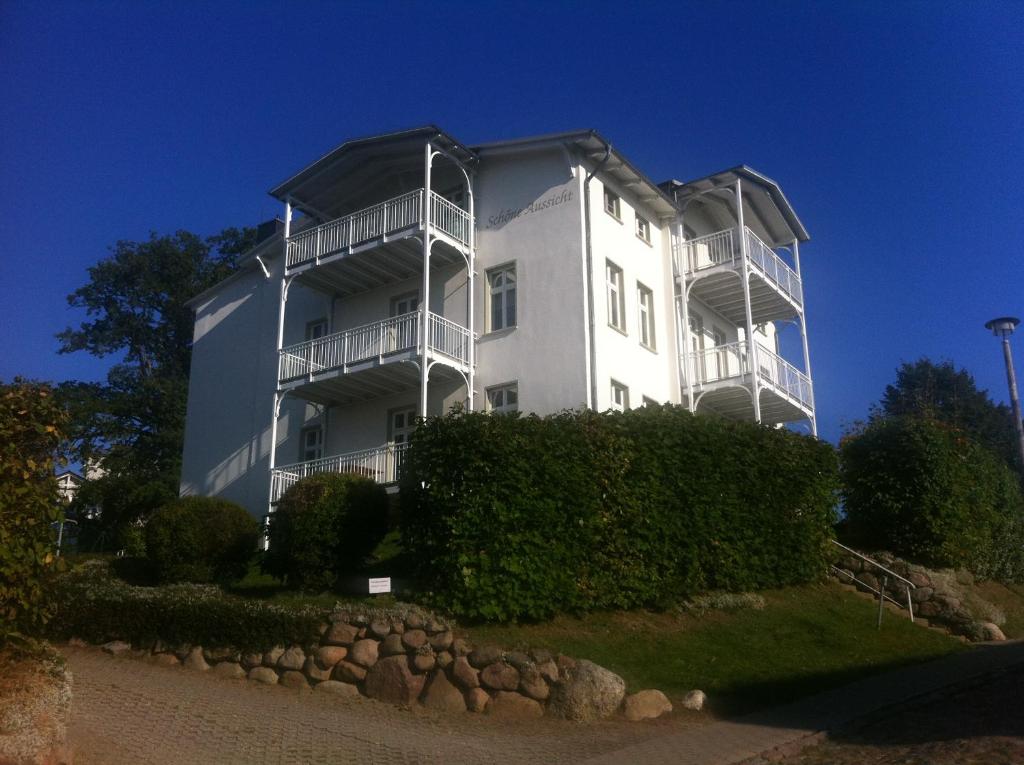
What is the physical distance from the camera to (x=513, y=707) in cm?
1152

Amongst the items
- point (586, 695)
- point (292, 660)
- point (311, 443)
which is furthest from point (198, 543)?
point (311, 443)

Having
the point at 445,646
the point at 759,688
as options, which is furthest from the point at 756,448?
the point at 445,646

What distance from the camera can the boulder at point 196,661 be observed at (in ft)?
42.8

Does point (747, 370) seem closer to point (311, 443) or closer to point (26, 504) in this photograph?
point (311, 443)

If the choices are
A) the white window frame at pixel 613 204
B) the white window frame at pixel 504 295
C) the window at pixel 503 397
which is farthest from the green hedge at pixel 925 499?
the white window frame at pixel 504 295

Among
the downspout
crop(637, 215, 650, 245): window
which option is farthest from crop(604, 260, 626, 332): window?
crop(637, 215, 650, 245): window

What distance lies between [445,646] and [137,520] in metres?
17.3

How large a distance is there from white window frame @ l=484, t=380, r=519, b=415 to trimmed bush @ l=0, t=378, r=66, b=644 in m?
13.9

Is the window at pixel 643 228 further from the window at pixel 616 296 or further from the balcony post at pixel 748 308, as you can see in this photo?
the balcony post at pixel 748 308

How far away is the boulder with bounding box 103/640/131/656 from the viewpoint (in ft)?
44.8

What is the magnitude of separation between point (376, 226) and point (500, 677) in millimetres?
14637

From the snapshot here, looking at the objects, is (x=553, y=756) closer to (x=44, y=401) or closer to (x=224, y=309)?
(x=44, y=401)

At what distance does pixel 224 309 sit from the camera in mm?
29641

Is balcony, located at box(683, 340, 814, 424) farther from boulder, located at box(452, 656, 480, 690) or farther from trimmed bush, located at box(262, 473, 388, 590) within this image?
boulder, located at box(452, 656, 480, 690)
